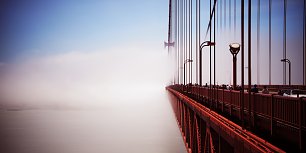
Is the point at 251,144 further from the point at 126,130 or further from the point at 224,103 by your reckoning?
the point at 126,130

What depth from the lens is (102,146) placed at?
234ft

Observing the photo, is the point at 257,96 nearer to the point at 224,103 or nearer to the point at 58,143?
the point at 224,103

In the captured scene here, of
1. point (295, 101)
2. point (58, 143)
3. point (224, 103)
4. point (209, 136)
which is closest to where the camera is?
point (295, 101)

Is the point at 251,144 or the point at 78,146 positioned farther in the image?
the point at 78,146

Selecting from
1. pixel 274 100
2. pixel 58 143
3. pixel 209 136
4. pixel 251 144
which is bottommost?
pixel 58 143

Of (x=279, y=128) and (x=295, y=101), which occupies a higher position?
(x=295, y=101)

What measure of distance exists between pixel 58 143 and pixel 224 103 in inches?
2826

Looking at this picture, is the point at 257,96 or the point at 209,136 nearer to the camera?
the point at 257,96

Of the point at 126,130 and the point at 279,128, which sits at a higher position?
the point at 279,128

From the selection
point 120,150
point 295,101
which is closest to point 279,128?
point 295,101

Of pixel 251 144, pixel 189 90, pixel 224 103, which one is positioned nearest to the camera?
pixel 251 144

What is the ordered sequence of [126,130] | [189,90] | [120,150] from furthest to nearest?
1. [126,130]
2. [120,150]
3. [189,90]

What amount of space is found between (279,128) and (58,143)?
77.6 metres

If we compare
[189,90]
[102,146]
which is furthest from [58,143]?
[189,90]
